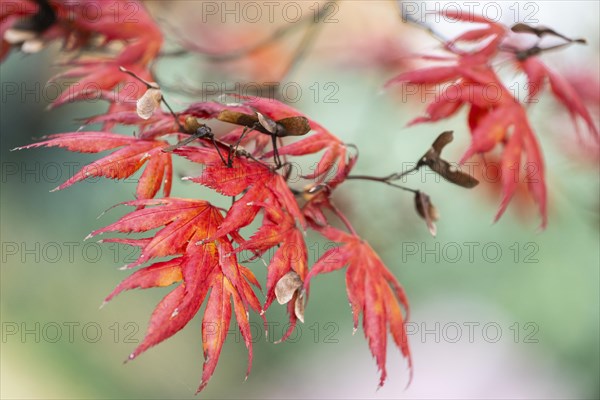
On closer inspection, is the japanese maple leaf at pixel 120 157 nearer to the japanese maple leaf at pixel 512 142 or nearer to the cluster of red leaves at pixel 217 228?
the cluster of red leaves at pixel 217 228

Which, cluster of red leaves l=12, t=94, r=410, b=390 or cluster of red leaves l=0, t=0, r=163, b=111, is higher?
cluster of red leaves l=0, t=0, r=163, b=111

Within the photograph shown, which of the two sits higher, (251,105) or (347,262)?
(251,105)

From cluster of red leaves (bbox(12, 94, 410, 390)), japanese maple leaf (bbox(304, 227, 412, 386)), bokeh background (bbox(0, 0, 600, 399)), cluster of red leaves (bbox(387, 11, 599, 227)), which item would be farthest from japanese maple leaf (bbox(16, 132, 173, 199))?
bokeh background (bbox(0, 0, 600, 399))

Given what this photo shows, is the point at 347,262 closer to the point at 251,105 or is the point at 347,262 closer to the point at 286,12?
the point at 251,105

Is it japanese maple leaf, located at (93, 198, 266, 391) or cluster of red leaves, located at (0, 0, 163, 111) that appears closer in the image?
japanese maple leaf, located at (93, 198, 266, 391)

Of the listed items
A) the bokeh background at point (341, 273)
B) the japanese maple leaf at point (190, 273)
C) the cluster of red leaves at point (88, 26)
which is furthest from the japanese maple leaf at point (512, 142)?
the bokeh background at point (341, 273)

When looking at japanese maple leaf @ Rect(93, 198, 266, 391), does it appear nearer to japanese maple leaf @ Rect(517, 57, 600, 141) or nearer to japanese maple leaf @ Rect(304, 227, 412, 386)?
japanese maple leaf @ Rect(304, 227, 412, 386)

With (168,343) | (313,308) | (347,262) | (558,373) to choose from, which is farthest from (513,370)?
(347,262)

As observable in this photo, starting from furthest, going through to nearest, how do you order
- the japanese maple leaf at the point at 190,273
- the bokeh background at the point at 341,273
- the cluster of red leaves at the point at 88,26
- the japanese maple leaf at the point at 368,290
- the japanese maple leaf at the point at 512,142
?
1. the bokeh background at the point at 341,273
2. the cluster of red leaves at the point at 88,26
3. the japanese maple leaf at the point at 512,142
4. the japanese maple leaf at the point at 368,290
5. the japanese maple leaf at the point at 190,273
